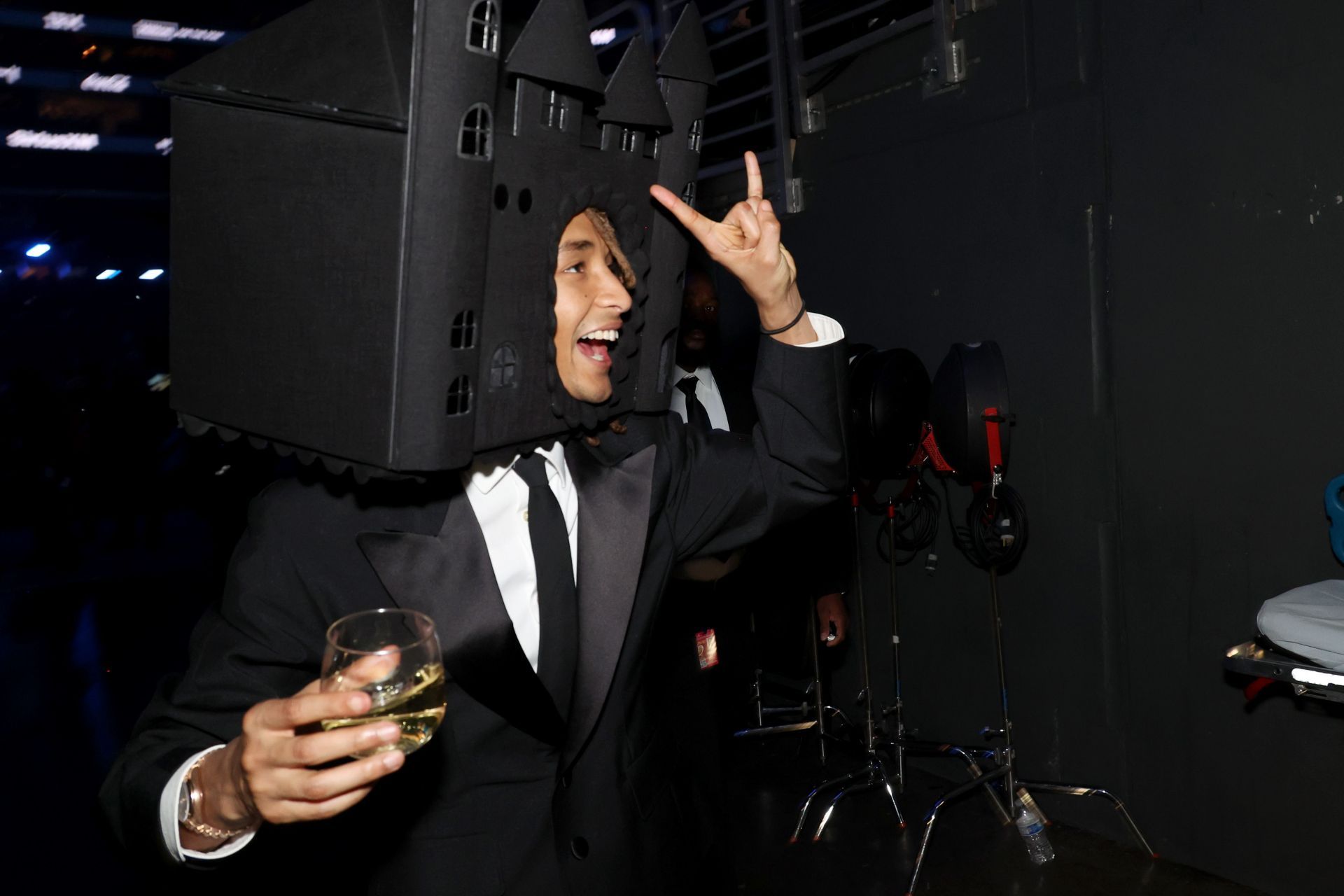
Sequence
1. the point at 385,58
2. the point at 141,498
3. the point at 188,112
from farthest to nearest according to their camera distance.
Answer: the point at 141,498, the point at 188,112, the point at 385,58

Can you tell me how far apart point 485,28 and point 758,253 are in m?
0.60

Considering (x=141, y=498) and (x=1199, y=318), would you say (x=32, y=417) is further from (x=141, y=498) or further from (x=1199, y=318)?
(x=1199, y=318)

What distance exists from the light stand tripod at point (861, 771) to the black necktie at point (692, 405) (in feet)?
2.25

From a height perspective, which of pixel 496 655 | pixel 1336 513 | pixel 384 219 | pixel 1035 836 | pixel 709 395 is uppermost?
pixel 709 395

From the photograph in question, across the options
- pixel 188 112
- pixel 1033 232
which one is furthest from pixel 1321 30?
pixel 188 112

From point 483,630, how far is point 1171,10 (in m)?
3.06

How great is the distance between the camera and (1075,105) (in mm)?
3443

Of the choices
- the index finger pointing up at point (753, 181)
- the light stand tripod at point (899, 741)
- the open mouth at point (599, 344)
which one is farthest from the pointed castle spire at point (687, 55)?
the light stand tripod at point (899, 741)

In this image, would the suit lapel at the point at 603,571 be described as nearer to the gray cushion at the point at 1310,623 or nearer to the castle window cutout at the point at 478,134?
the castle window cutout at the point at 478,134

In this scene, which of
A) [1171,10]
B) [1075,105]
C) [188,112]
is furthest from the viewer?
[1075,105]

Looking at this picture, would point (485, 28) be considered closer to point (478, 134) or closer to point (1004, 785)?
point (478, 134)

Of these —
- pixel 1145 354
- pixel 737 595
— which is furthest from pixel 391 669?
pixel 737 595

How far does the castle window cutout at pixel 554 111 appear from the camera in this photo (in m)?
1.16

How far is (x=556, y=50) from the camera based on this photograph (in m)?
1.13
